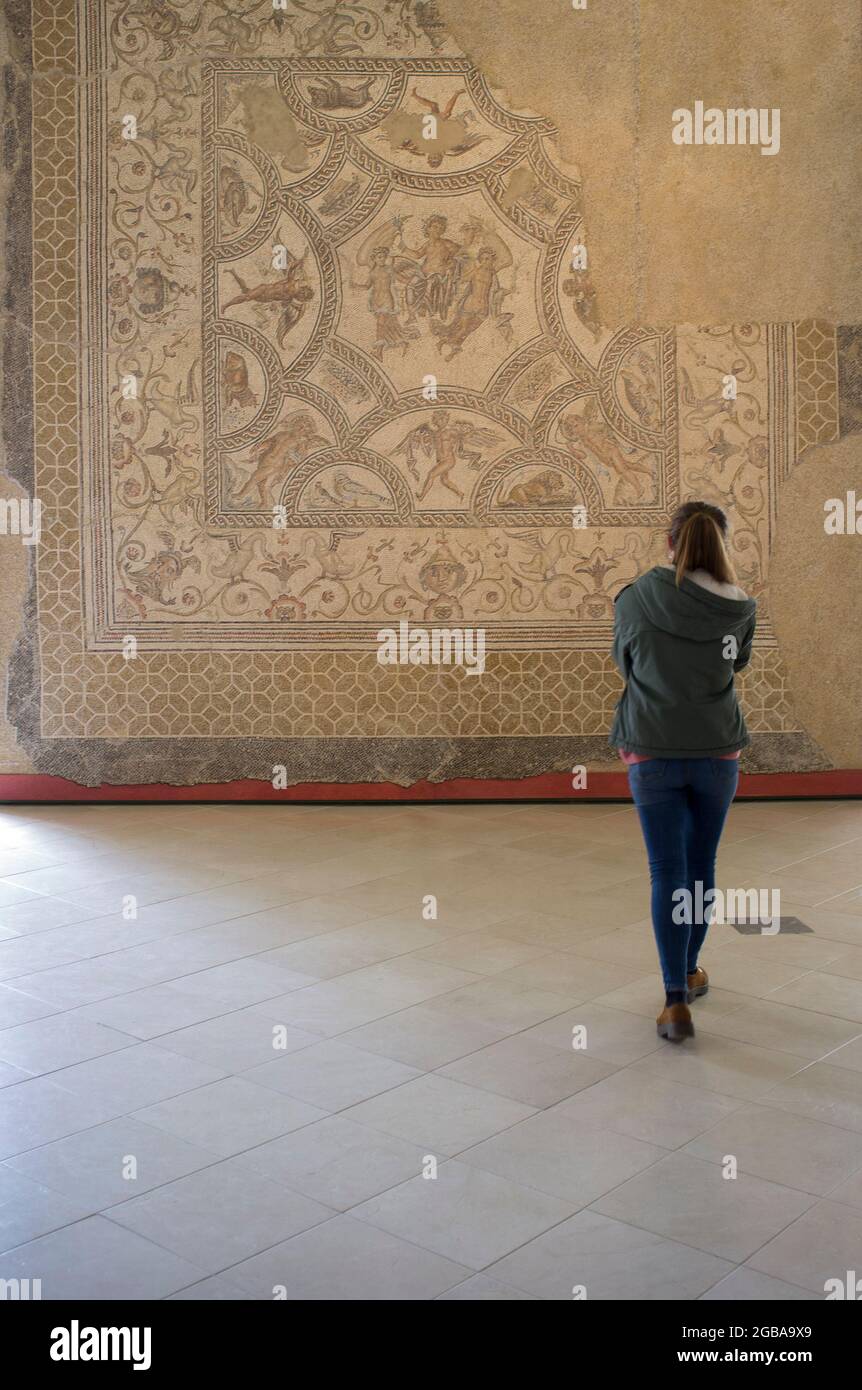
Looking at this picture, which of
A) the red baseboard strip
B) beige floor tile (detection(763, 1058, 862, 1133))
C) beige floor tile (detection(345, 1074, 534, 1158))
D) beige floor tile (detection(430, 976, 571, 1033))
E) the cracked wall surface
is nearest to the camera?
beige floor tile (detection(345, 1074, 534, 1158))

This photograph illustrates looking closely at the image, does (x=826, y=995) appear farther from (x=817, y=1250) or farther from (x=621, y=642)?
(x=817, y=1250)

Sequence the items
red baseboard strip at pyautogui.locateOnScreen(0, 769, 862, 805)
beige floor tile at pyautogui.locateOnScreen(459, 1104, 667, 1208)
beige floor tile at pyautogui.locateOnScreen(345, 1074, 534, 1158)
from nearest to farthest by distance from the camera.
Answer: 1. beige floor tile at pyautogui.locateOnScreen(459, 1104, 667, 1208)
2. beige floor tile at pyautogui.locateOnScreen(345, 1074, 534, 1158)
3. red baseboard strip at pyautogui.locateOnScreen(0, 769, 862, 805)

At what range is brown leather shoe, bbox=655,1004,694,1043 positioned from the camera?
359cm

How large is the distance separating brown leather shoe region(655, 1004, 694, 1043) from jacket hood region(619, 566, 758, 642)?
103cm

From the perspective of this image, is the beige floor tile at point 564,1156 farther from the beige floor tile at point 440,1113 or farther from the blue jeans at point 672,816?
the blue jeans at point 672,816

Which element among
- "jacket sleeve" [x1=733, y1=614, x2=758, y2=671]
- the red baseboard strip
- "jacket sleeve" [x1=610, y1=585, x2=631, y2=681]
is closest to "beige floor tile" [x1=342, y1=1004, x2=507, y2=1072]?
"jacket sleeve" [x1=610, y1=585, x2=631, y2=681]

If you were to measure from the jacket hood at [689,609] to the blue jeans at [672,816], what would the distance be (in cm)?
36

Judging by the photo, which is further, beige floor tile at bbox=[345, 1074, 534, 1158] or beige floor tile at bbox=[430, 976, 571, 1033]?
beige floor tile at bbox=[430, 976, 571, 1033]

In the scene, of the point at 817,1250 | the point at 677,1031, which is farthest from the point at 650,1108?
the point at 817,1250

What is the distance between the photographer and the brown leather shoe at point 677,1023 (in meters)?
3.59

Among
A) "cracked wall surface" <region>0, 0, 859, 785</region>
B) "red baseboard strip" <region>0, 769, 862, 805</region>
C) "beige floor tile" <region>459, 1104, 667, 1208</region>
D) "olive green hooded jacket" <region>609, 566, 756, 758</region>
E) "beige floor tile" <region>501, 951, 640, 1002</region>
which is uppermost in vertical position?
"cracked wall surface" <region>0, 0, 859, 785</region>

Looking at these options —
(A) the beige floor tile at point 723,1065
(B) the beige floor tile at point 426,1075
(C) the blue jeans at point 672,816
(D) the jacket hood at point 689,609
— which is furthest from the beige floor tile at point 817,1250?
(D) the jacket hood at point 689,609

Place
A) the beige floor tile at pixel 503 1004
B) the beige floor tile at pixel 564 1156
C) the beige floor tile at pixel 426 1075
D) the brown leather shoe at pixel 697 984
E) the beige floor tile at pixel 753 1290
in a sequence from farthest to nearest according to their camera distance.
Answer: the brown leather shoe at pixel 697 984 < the beige floor tile at pixel 503 1004 < the beige floor tile at pixel 564 1156 < the beige floor tile at pixel 426 1075 < the beige floor tile at pixel 753 1290

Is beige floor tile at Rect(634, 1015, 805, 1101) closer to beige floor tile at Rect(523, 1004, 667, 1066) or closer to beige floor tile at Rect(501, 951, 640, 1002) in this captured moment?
beige floor tile at Rect(523, 1004, 667, 1066)
